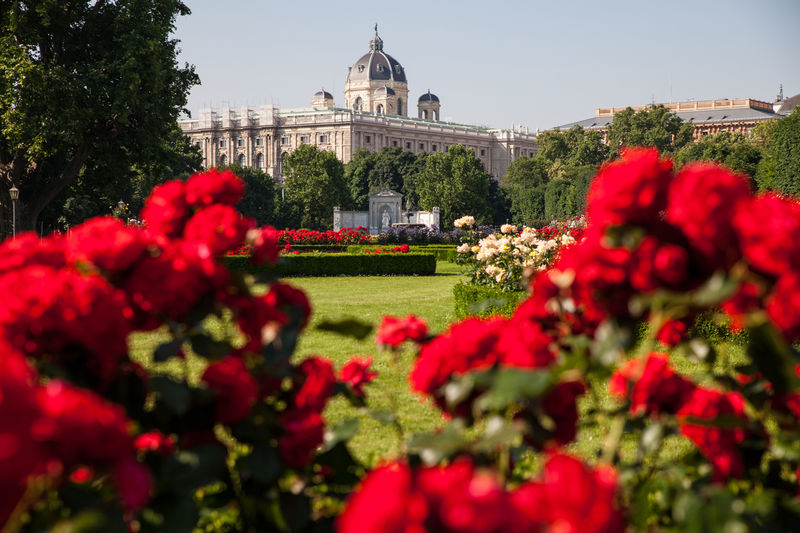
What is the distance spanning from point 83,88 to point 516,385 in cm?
1882

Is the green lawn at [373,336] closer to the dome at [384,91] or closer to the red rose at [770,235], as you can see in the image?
the red rose at [770,235]

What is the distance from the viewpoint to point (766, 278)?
1428 millimetres

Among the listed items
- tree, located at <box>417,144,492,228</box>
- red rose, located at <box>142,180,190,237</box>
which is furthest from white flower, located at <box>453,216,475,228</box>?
tree, located at <box>417,144,492,228</box>

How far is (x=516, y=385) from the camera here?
1274mm

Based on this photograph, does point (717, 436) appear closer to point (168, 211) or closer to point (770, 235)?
point (770, 235)

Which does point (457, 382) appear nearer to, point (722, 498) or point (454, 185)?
point (722, 498)

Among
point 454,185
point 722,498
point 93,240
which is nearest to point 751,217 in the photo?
point 722,498

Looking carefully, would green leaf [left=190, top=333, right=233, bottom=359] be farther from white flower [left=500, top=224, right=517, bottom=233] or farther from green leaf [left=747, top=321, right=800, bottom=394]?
white flower [left=500, top=224, right=517, bottom=233]

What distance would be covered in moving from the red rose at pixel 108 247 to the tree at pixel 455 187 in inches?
2085

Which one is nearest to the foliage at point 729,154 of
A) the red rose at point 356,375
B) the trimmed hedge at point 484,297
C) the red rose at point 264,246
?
the trimmed hedge at point 484,297

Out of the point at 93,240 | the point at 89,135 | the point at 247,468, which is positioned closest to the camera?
the point at 247,468

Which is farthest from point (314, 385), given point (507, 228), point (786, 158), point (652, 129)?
point (652, 129)

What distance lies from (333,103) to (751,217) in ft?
358

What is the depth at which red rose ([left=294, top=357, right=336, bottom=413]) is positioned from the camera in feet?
5.88
